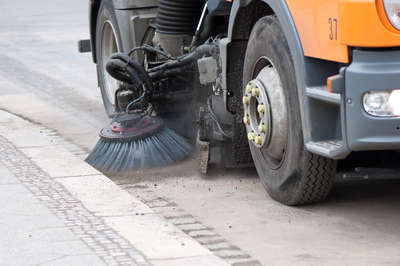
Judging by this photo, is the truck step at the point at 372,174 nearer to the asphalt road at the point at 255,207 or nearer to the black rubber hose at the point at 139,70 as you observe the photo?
the asphalt road at the point at 255,207

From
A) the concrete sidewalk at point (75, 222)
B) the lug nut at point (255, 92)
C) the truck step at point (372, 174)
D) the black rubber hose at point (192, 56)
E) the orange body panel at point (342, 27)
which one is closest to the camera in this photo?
the orange body panel at point (342, 27)

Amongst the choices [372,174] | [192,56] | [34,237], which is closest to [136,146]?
[192,56]

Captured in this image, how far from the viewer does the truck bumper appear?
4766mm

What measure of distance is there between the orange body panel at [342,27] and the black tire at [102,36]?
3.23 metres

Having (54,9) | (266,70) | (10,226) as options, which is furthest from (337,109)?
(54,9)

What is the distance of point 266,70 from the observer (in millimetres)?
5852

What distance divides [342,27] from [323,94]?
379mm

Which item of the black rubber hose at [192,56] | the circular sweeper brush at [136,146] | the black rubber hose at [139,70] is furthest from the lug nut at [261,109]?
the black rubber hose at [139,70]

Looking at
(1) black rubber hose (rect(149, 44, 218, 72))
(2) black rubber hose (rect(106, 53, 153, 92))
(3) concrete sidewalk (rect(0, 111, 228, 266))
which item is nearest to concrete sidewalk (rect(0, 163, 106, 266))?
(3) concrete sidewalk (rect(0, 111, 228, 266))

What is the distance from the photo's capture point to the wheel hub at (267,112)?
222 inches

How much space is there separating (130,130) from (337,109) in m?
2.57

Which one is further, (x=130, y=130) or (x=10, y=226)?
(x=130, y=130)

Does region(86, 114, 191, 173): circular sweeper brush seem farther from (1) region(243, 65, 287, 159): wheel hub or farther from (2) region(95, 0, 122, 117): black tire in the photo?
(1) region(243, 65, 287, 159): wheel hub

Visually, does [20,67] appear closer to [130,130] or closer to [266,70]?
[130,130]
